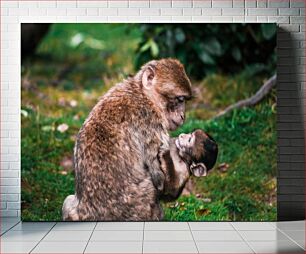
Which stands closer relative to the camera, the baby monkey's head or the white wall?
the baby monkey's head

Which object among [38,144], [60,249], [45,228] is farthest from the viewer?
[38,144]

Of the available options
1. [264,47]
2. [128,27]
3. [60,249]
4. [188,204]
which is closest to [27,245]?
[60,249]

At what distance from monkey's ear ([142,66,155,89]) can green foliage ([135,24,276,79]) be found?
0.09 m

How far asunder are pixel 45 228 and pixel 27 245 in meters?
0.79

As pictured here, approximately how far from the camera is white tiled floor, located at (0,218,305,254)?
4.89 m

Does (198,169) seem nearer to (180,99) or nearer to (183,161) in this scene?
(183,161)

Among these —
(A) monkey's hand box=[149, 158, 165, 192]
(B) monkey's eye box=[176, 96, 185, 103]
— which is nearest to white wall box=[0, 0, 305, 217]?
(B) monkey's eye box=[176, 96, 185, 103]

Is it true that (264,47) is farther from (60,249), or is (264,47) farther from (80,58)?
(60,249)

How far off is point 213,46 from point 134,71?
2.52 ft

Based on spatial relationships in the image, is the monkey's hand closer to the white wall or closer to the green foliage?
the green foliage

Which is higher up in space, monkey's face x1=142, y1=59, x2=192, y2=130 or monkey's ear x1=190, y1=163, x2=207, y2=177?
monkey's face x1=142, y1=59, x2=192, y2=130

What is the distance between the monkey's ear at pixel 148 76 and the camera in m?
6.09

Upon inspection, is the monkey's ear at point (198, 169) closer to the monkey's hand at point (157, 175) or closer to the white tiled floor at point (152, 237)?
the monkey's hand at point (157, 175)

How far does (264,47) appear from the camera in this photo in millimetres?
6172
